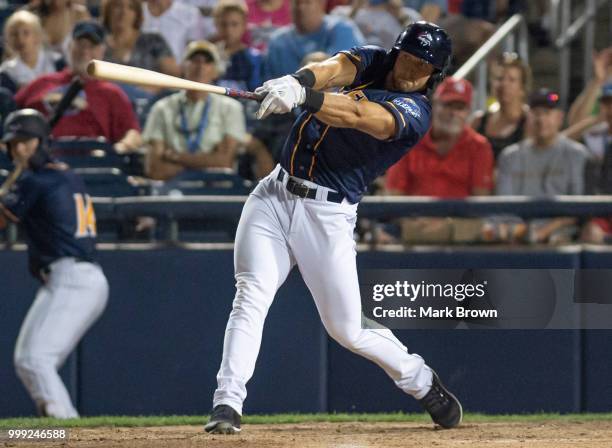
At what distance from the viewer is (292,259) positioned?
17.8ft

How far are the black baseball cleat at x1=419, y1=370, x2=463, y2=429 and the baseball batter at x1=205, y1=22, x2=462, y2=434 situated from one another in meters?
0.39

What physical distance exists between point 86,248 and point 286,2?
10.7 ft

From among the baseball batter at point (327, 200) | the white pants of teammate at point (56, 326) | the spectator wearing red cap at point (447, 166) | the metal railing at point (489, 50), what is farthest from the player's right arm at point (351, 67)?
the metal railing at point (489, 50)

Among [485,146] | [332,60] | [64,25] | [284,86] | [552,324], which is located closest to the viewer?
[284,86]

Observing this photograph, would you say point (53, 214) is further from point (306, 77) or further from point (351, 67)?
point (306, 77)

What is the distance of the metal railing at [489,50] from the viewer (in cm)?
885

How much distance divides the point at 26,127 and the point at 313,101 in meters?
2.97

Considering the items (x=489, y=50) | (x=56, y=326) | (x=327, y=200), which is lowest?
(x=56, y=326)

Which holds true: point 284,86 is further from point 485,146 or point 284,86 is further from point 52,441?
point 485,146

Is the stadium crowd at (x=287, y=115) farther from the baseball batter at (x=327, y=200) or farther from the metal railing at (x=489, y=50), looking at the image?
the baseball batter at (x=327, y=200)

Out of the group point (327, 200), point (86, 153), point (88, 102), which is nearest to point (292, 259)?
point (327, 200)

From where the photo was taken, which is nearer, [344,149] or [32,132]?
[344,149]

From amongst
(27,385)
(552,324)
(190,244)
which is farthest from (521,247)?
(27,385)

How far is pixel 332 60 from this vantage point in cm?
536
